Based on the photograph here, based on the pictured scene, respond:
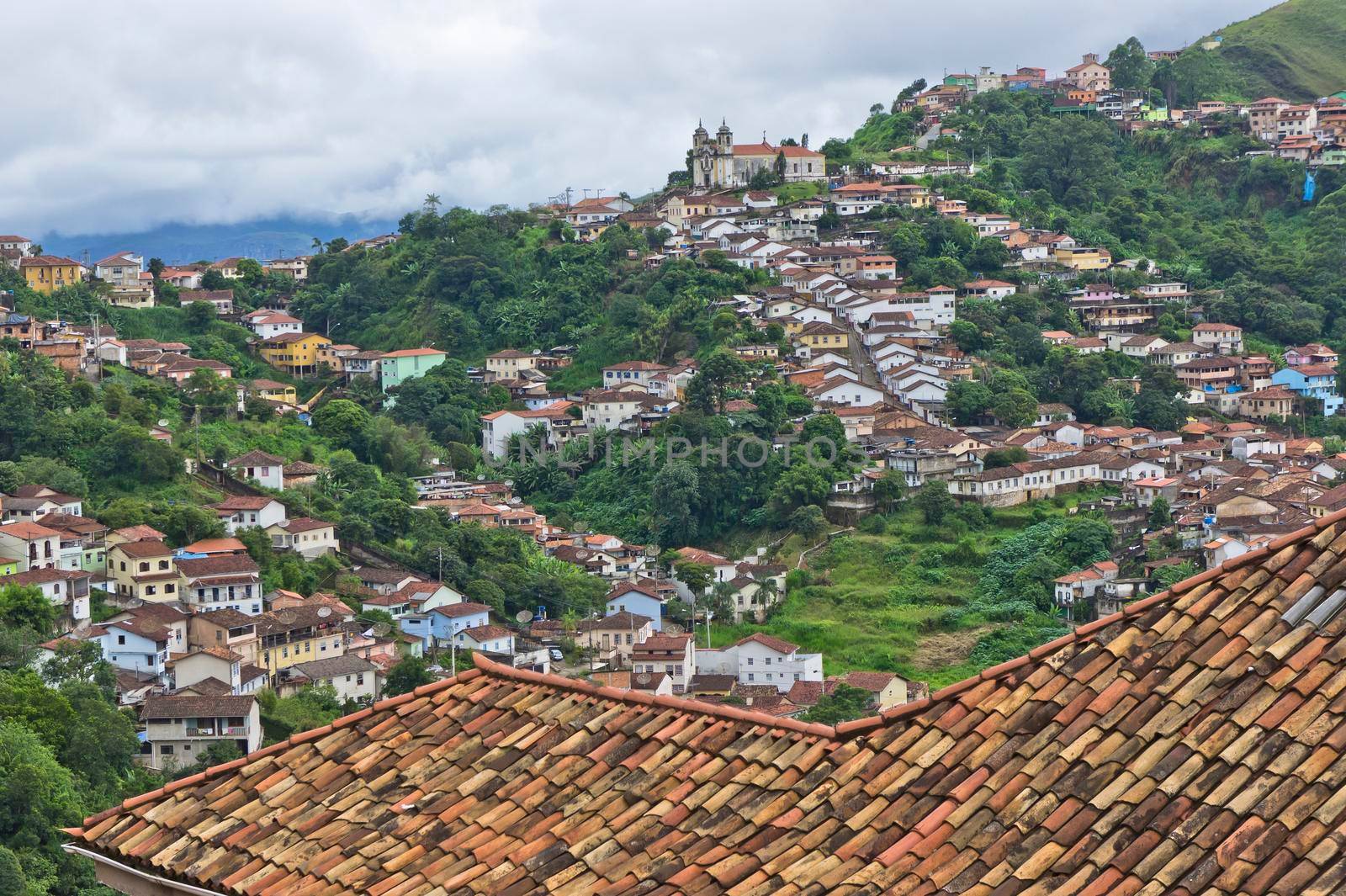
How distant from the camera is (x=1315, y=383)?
4356cm

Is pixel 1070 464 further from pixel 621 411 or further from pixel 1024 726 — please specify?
pixel 1024 726

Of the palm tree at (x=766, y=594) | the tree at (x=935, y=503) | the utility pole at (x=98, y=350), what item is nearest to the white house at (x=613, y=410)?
the tree at (x=935, y=503)

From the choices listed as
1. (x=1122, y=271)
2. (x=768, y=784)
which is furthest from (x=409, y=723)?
(x=1122, y=271)

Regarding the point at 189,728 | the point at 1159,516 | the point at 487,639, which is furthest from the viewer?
the point at 1159,516

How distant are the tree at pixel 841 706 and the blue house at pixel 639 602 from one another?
6.26m

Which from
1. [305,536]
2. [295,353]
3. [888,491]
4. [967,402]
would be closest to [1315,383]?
[967,402]

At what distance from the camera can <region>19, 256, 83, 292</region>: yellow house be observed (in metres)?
47.9

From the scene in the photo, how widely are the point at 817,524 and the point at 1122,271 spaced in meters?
20.9

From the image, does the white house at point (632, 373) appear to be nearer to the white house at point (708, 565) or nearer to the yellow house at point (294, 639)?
the white house at point (708, 565)

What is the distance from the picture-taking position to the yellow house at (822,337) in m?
43.3

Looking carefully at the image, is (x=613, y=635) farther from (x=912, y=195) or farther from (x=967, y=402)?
(x=912, y=195)

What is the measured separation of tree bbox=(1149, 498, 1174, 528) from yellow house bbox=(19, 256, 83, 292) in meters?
30.6

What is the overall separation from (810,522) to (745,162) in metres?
24.9

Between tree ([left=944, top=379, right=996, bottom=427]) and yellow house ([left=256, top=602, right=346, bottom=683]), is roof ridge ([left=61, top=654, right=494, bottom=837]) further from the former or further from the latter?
tree ([left=944, top=379, right=996, bottom=427])
